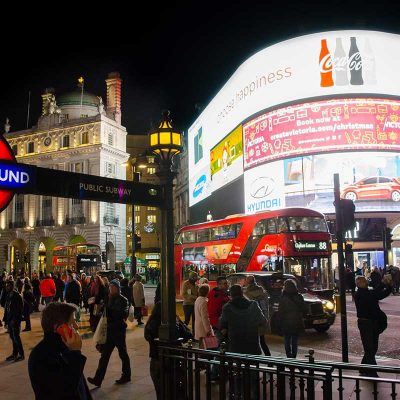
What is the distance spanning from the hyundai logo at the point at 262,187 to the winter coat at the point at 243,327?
2953cm

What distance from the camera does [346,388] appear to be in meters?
7.67

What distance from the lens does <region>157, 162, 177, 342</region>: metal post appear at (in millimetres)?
6594

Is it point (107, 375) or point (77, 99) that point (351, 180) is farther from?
point (77, 99)

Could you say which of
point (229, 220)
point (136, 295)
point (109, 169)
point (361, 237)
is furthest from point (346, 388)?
point (109, 169)

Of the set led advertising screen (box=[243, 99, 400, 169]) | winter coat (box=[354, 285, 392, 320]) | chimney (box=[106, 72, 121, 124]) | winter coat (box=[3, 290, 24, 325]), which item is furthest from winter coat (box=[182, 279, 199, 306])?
chimney (box=[106, 72, 121, 124])

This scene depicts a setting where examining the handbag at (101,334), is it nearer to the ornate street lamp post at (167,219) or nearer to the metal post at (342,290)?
the ornate street lamp post at (167,219)

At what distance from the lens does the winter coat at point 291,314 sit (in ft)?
29.9

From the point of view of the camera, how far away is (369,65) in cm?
3516

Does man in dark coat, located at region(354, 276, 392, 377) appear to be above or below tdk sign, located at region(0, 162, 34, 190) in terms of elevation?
below

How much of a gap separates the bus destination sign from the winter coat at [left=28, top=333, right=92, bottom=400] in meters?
16.2

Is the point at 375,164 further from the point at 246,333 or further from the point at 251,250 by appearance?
the point at 246,333

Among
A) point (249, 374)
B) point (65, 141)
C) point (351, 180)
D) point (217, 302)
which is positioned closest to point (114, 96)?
point (65, 141)

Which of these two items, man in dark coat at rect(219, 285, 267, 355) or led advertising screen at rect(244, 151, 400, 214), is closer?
man in dark coat at rect(219, 285, 267, 355)

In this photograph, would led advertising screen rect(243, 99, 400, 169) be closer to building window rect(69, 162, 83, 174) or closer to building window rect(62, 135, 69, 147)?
building window rect(69, 162, 83, 174)
